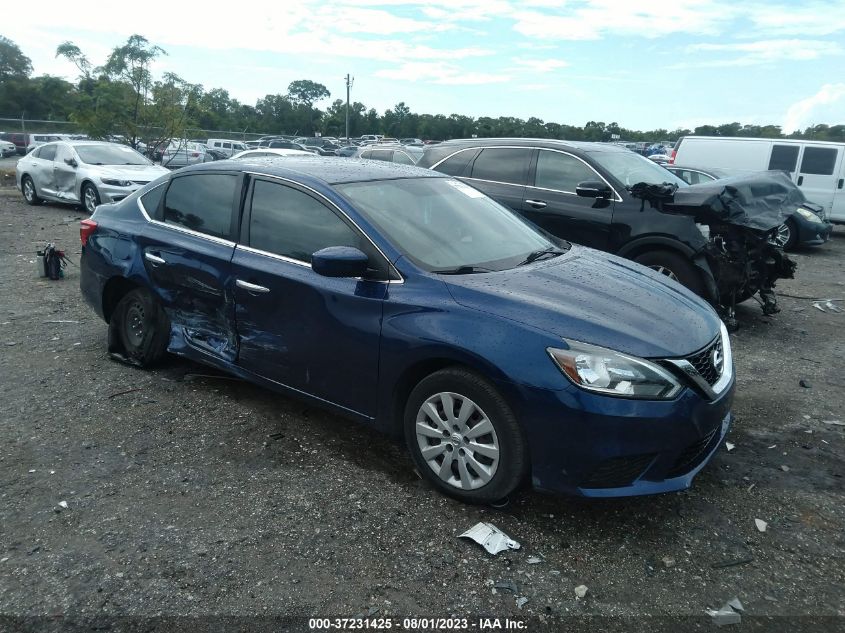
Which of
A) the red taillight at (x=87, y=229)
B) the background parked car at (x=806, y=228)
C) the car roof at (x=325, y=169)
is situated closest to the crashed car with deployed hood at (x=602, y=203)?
the car roof at (x=325, y=169)

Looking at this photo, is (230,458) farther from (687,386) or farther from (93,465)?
(687,386)

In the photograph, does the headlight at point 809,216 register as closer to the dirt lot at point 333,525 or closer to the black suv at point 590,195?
the black suv at point 590,195

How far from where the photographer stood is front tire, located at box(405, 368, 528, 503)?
306cm

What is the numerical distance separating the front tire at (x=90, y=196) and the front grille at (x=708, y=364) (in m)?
12.9

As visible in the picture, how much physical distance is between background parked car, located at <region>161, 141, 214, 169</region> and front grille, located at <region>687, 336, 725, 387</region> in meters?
20.2

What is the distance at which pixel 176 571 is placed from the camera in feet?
9.28

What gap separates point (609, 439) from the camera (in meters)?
2.88

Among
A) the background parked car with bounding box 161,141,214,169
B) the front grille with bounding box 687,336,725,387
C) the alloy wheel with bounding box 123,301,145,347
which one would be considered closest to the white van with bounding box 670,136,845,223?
the front grille with bounding box 687,336,725,387

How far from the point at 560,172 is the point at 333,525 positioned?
5.17 m

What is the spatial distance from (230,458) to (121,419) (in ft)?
3.19

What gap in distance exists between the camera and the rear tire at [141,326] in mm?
4793

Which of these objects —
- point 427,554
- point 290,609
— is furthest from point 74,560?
point 427,554

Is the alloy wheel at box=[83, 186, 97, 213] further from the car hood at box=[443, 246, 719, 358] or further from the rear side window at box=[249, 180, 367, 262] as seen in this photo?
the car hood at box=[443, 246, 719, 358]

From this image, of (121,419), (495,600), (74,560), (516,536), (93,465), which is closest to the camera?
(495,600)
